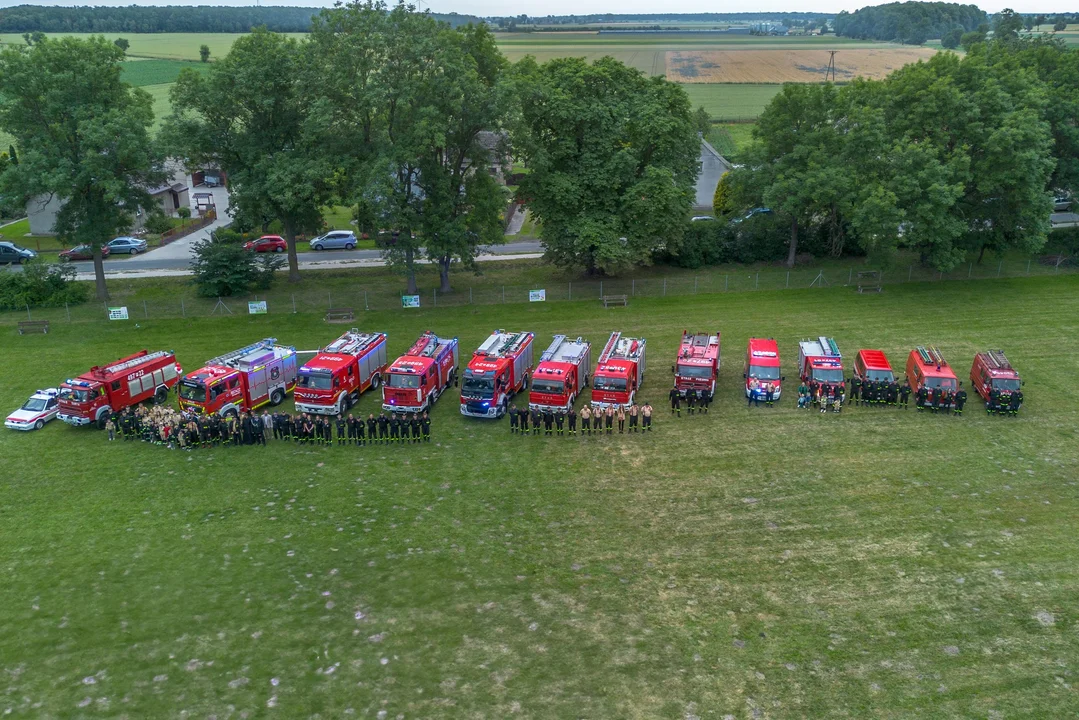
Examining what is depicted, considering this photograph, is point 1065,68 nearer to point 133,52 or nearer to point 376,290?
point 376,290

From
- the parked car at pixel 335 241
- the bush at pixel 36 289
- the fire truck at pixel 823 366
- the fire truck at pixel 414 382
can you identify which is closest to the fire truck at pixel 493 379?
the fire truck at pixel 414 382

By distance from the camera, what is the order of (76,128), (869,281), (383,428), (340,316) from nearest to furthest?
(383,428) → (76,128) → (340,316) → (869,281)

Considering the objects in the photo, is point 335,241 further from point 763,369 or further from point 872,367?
point 872,367

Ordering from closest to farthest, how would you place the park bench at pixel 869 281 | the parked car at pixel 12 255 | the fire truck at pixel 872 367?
the fire truck at pixel 872 367 → the park bench at pixel 869 281 → the parked car at pixel 12 255

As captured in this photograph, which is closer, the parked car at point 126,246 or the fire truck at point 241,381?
the fire truck at point 241,381

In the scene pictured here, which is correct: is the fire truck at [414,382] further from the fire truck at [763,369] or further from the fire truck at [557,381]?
the fire truck at [763,369]

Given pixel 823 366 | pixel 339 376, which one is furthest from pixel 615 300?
pixel 339 376
